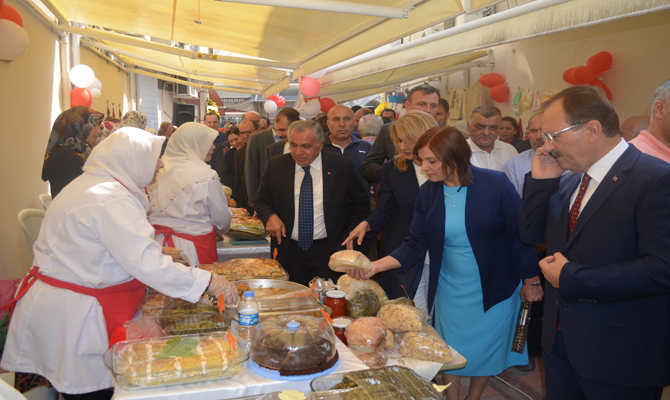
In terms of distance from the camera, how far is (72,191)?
1.96 metres

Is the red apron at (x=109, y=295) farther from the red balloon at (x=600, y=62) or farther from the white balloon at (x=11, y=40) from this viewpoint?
the red balloon at (x=600, y=62)

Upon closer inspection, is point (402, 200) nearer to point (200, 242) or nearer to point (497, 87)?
point (200, 242)

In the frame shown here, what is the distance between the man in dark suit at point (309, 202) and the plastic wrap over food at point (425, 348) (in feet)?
5.41

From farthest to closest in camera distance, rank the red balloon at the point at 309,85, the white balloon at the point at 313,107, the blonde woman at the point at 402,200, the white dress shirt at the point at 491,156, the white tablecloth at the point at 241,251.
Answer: the white balloon at the point at 313,107
the red balloon at the point at 309,85
the white dress shirt at the point at 491,156
the white tablecloth at the point at 241,251
the blonde woman at the point at 402,200

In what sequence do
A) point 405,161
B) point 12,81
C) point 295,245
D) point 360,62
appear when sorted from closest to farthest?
point 405,161
point 295,245
point 12,81
point 360,62

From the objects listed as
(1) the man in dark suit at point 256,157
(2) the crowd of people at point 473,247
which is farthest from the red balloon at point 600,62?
(1) the man in dark suit at point 256,157

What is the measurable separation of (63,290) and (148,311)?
355 millimetres

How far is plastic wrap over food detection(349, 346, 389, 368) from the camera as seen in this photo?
72.7 inches

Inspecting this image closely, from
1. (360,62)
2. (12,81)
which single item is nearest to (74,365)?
(12,81)

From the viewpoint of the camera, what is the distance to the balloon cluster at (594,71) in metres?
5.02

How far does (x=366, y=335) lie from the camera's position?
6.22ft

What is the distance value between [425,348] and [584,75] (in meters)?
4.43

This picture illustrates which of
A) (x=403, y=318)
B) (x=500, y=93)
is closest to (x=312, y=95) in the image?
(x=500, y=93)

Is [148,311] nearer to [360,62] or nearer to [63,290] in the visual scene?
[63,290]
